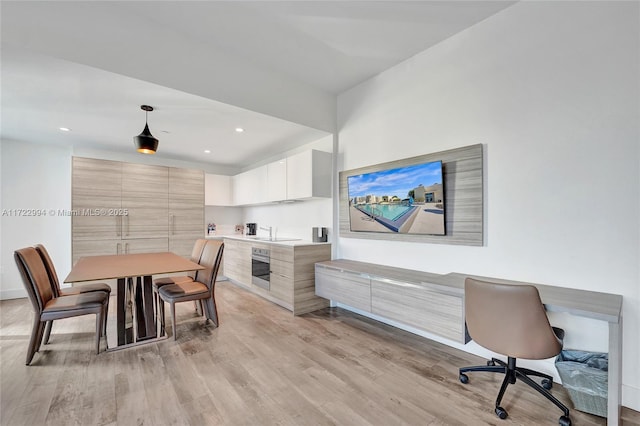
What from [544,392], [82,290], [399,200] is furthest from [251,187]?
[544,392]

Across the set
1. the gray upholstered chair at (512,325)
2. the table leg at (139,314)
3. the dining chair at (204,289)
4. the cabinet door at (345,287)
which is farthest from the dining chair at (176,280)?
the gray upholstered chair at (512,325)

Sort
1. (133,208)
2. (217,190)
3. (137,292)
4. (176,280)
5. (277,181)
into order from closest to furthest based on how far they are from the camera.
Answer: (137,292) → (176,280) → (277,181) → (133,208) → (217,190)

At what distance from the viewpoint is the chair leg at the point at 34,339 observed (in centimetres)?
227

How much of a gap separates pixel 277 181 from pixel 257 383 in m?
3.05

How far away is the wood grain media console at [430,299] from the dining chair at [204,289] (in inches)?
51.1

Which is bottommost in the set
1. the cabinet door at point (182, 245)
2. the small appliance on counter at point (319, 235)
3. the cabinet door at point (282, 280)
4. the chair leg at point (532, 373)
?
the chair leg at point (532, 373)

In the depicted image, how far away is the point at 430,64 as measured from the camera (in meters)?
2.87

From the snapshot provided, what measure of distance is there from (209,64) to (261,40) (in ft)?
1.96

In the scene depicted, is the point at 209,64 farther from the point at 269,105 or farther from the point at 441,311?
the point at 441,311

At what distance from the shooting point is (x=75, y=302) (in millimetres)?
2494

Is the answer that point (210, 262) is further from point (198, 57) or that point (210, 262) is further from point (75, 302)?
point (198, 57)

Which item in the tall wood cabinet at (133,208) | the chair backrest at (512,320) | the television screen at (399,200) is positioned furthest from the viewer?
the tall wood cabinet at (133,208)

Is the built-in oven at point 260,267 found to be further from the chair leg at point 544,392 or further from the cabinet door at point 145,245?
the chair leg at point 544,392

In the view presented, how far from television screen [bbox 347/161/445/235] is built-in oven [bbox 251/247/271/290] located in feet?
4.79
